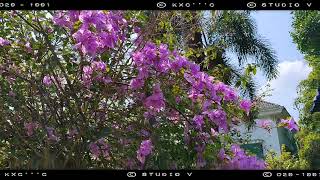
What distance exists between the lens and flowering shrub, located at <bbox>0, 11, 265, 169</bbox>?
2957mm

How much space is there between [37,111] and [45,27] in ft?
1.76

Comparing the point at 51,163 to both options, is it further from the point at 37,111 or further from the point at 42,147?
the point at 37,111

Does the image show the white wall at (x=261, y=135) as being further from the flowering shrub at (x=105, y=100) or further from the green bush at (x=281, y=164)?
the flowering shrub at (x=105, y=100)

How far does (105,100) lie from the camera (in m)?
3.16

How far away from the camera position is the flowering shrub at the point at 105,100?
2.96 m
